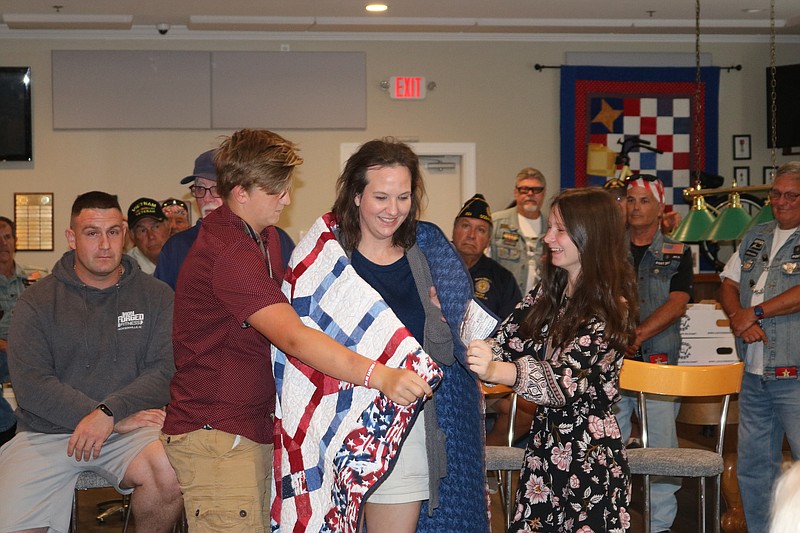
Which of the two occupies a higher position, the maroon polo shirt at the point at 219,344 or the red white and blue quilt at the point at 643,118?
the red white and blue quilt at the point at 643,118

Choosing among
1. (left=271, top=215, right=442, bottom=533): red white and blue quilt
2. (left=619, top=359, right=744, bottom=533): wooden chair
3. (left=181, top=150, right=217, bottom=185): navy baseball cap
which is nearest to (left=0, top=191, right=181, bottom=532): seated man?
(left=181, top=150, right=217, bottom=185): navy baseball cap

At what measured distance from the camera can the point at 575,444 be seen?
2.72 m

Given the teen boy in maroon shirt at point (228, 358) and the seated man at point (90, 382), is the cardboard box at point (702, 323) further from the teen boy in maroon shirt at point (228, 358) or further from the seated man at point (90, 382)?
the teen boy in maroon shirt at point (228, 358)

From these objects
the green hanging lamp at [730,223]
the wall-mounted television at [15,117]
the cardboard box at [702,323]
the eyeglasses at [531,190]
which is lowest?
the cardboard box at [702,323]

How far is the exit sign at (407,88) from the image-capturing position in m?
9.28

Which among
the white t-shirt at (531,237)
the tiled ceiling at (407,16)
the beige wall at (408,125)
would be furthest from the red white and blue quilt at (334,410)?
the beige wall at (408,125)

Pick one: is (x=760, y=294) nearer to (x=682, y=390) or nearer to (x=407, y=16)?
(x=682, y=390)

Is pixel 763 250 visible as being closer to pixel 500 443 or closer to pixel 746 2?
pixel 500 443

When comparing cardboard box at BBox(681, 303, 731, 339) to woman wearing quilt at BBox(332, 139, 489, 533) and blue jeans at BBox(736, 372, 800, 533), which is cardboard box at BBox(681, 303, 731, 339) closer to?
blue jeans at BBox(736, 372, 800, 533)

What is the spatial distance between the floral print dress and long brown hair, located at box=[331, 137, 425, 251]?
525 millimetres

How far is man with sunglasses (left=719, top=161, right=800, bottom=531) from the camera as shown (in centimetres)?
408

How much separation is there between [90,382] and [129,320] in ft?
0.88

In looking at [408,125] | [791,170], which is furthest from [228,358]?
[408,125]

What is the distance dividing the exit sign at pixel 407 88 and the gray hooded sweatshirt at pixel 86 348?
6.13 metres
